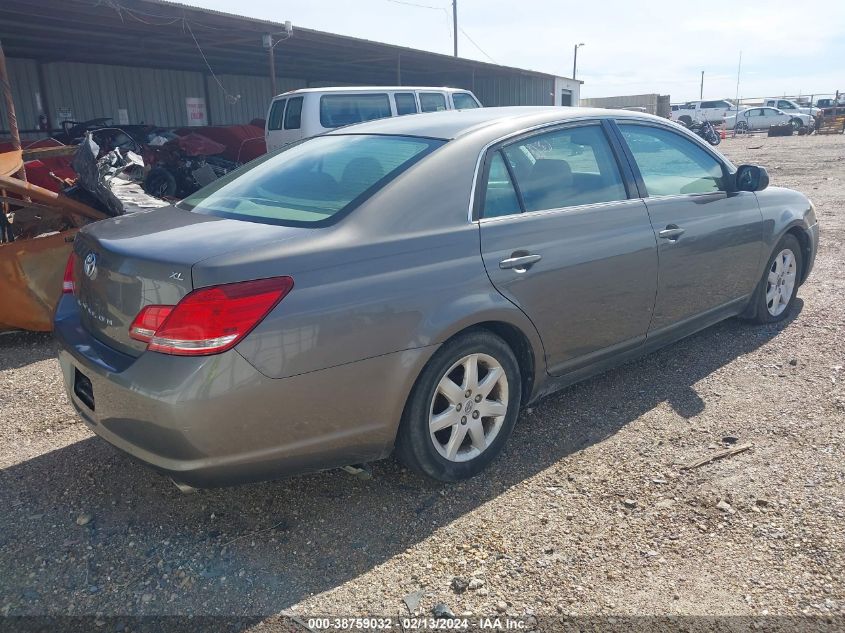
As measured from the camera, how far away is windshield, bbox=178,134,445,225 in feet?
9.18

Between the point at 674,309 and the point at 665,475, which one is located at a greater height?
the point at 674,309

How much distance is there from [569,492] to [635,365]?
1619mm

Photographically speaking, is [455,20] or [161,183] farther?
[455,20]

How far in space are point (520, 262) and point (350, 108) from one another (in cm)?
926

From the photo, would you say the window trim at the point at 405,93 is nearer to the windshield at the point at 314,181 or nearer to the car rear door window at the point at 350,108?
the car rear door window at the point at 350,108

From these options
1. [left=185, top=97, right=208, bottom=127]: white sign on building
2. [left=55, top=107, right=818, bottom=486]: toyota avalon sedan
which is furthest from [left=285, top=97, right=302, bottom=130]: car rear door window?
[left=185, top=97, right=208, bottom=127]: white sign on building

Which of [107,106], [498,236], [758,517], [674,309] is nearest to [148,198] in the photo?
[498,236]

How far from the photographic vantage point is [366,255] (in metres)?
2.56

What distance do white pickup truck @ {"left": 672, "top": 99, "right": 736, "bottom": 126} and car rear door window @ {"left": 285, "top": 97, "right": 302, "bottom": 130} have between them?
3291cm

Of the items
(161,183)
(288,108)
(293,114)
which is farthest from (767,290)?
(161,183)

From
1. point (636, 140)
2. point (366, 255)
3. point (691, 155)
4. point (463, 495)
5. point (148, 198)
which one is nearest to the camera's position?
point (366, 255)

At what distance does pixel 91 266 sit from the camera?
2707mm

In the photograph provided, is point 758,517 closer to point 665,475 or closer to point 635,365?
point 665,475

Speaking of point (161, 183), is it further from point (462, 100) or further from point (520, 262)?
point (520, 262)
